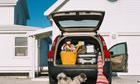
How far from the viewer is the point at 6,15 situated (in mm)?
17922

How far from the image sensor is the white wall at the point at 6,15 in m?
17.8

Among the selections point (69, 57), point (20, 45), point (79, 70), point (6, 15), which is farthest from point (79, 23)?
point (6, 15)

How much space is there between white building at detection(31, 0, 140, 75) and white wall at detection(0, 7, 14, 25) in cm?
676

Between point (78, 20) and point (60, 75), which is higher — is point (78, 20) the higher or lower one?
the higher one

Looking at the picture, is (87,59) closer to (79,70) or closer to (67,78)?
(79,70)

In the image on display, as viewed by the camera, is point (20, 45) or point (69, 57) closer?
point (69, 57)

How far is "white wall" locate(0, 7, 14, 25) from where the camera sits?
17812mm

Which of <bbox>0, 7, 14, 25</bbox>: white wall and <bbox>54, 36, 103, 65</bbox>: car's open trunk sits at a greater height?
<bbox>0, 7, 14, 25</bbox>: white wall

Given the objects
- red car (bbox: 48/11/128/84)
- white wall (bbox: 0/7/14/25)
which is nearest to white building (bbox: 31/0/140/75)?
red car (bbox: 48/11/128/84)

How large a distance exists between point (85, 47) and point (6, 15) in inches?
501

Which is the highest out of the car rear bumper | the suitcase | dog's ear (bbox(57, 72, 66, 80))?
the suitcase

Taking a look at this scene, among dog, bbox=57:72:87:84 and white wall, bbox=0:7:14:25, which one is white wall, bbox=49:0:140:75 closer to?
dog, bbox=57:72:87:84

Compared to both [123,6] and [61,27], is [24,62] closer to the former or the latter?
[123,6]

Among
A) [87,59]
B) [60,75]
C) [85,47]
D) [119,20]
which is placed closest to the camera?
[60,75]
